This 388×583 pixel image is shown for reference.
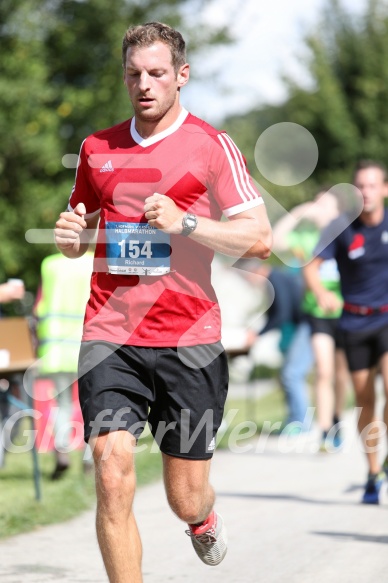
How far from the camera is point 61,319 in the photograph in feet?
30.5

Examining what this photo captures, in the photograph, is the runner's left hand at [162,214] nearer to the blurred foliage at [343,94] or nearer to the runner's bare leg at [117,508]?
the runner's bare leg at [117,508]

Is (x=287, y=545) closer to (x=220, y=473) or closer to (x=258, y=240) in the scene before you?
(x=258, y=240)

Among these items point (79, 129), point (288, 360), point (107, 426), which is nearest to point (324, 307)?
point (288, 360)

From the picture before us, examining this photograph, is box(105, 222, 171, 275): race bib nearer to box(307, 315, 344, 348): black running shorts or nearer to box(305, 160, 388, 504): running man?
box(305, 160, 388, 504): running man

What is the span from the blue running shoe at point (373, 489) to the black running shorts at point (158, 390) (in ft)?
10.6

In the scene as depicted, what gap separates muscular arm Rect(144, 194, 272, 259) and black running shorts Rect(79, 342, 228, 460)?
18.4 inches

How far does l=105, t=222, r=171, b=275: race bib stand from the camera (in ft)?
16.0

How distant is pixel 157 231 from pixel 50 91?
11.1 metres

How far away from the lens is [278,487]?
907cm

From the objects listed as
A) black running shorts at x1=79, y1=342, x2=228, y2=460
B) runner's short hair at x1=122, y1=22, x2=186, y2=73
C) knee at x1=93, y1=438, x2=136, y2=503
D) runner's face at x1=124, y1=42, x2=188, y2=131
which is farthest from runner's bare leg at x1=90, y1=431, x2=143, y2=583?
runner's short hair at x1=122, y1=22, x2=186, y2=73

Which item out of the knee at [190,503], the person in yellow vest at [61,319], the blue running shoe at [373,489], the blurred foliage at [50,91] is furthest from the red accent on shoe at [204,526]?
the blurred foliage at [50,91]

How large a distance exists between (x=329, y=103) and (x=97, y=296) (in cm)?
2808

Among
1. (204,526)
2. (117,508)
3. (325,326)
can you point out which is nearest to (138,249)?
(117,508)

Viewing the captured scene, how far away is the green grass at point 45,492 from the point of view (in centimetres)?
742
